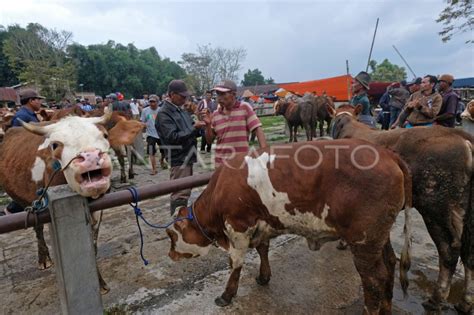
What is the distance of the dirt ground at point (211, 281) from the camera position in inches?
112

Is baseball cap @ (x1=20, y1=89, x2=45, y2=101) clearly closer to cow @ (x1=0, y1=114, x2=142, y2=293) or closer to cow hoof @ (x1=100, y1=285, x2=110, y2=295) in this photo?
cow @ (x1=0, y1=114, x2=142, y2=293)

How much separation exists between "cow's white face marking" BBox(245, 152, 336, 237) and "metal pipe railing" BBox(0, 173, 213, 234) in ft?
2.12

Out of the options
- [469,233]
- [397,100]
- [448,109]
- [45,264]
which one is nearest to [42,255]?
[45,264]

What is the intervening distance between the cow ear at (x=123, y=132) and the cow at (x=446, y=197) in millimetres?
2709

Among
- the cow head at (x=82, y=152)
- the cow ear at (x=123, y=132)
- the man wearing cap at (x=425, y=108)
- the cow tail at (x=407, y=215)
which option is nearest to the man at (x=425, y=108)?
the man wearing cap at (x=425, y=108)

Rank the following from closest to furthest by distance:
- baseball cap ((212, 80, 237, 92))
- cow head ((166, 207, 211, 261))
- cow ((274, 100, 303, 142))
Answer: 1. cow head ((166, 207, 211, 261))
2. baseball cap ((212, 80, 237, 92))
3. cow ((274, 100, 303, 142))

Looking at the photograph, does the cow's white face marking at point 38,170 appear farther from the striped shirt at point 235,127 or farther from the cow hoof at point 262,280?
the cow hoof at point 262,280

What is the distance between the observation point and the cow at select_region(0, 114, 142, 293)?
7.46ft

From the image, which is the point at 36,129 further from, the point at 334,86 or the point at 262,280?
the point at 334,86

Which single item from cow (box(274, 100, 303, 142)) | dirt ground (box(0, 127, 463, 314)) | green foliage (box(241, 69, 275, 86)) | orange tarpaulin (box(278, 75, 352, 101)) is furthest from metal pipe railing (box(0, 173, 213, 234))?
green foliage (box(241, 69, 275, 86))

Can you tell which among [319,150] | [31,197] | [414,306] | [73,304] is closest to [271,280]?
[414,306]

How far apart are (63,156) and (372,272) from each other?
2.54 metres

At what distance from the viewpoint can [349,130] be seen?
422cm

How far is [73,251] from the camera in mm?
2244
